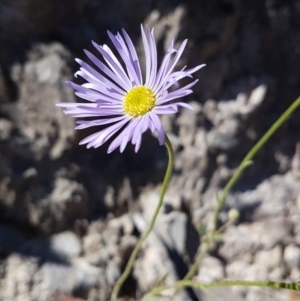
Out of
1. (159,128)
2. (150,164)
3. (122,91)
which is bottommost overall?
(159,128)

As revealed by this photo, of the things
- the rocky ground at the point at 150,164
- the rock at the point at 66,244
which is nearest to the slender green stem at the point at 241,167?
the rocky ground at the point at 150,164

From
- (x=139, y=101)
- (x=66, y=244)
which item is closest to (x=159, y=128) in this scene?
(x=139, y=101)

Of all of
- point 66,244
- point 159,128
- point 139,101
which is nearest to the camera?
point 159,128

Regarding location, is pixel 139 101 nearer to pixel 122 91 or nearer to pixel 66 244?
pixel 122 91

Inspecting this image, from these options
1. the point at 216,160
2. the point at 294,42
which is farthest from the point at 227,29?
the point at 216,160

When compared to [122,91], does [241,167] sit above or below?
below

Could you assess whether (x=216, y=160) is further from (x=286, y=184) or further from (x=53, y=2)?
(x=53, y=2)

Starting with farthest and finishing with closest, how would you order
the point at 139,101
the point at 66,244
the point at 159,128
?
the point at 66,244
the point at 139,101
the point at 159,128
